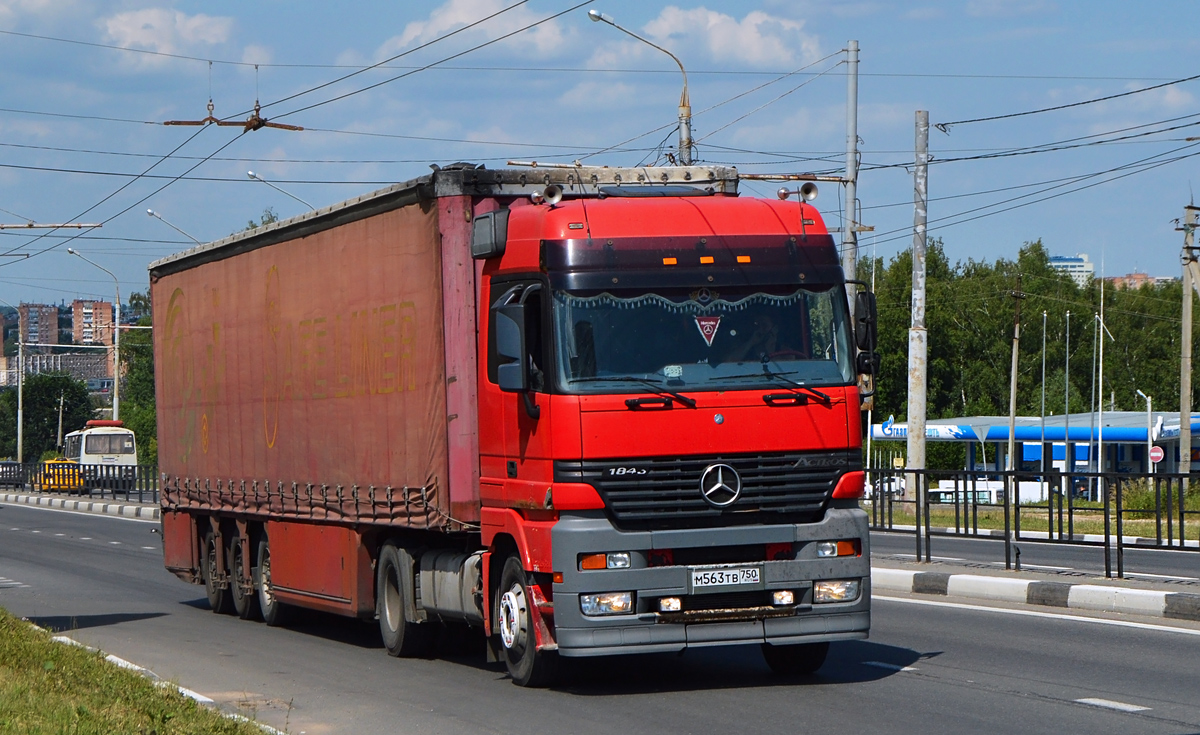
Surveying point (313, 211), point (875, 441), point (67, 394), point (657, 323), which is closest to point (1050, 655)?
point (657, 323)

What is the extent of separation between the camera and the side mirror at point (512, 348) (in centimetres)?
963


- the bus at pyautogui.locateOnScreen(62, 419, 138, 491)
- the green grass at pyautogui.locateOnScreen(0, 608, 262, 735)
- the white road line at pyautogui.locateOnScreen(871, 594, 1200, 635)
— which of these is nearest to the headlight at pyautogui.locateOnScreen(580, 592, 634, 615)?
the green grass at pyautogui.locateOnScreen(0, 608, 262, 735)

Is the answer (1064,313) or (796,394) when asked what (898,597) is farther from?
(1064,313)

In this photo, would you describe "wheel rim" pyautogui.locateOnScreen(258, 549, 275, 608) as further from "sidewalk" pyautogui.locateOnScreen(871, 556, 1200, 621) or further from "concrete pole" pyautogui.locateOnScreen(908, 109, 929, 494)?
"concrete pole" pyautogui.locateOnScreen(908, 109, 929, 494)

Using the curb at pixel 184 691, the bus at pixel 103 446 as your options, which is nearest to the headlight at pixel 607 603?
the curb at pixel 184 691

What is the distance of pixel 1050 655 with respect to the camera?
441 inches

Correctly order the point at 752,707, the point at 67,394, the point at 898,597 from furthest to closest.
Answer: the point at 67,394 → the point at 898,597 → the point at 752,707

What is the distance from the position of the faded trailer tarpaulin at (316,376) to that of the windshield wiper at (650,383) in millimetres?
1890

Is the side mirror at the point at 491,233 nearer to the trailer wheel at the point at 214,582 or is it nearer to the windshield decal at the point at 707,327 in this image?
the windshield decal at the point at 707,327

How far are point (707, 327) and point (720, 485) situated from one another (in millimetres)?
977

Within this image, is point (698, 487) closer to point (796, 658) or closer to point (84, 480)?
point (796, 658)

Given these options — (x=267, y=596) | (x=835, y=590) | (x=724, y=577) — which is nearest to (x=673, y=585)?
(x=724, y=577)

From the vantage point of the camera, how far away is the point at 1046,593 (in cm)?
1498

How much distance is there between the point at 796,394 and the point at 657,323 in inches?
37.6
